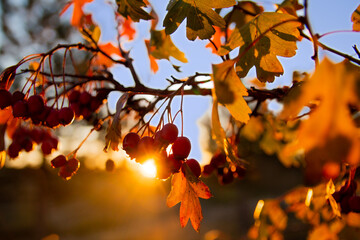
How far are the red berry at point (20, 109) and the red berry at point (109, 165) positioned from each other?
14.4 inches

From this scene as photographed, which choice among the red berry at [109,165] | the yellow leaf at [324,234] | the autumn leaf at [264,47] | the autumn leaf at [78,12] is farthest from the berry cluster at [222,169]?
the autumn leaf at [78,12]

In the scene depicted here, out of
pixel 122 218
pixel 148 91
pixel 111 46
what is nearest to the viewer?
pixel 148 91

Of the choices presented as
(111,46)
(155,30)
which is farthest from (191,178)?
(111,46)

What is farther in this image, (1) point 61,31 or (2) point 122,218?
(2) point 122,218

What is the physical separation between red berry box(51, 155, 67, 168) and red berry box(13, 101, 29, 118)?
0.16 m

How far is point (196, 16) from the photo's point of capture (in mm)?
896

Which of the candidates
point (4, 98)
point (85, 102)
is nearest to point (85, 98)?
point (85, 102)

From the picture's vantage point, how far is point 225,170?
1333 mm

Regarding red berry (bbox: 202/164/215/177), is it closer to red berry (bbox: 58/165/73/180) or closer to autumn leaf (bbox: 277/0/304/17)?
red berry (bbox: 58/165/73/180)

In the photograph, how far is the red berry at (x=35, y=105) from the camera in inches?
37.8

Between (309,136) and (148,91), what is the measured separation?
0.64 metres

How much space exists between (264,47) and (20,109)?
0.68 meters

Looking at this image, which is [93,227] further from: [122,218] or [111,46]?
[111,46]

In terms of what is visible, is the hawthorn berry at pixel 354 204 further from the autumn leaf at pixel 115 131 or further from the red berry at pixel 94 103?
the red berry at pixel 94 103
